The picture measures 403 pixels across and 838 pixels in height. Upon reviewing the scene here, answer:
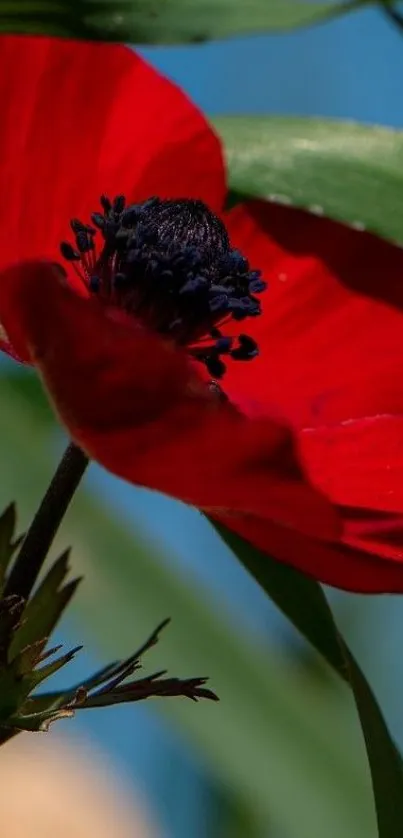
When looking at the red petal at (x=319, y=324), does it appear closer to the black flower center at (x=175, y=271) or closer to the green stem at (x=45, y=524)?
the black flower center at (x=175, y=271)

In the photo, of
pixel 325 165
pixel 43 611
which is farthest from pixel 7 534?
pixel 325 165

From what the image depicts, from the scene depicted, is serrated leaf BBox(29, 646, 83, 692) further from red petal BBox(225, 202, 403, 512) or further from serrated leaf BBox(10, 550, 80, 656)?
red petal BBox(225, 202, 403, 512)

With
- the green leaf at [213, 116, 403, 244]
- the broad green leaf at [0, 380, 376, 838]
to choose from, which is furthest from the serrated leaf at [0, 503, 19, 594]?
the broad green leaf at [0, 380, 376, 838]

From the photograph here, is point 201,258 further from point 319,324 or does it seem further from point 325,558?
point 325,558

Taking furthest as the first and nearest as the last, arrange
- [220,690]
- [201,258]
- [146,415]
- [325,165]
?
1. [220,690]
2. [201,258]
3. [325,165]
4. [146,415]

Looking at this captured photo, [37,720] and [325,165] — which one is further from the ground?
[325,165]

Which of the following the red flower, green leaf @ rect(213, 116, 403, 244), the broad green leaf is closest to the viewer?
green leaf @ rect(213, 116, 403, 244)

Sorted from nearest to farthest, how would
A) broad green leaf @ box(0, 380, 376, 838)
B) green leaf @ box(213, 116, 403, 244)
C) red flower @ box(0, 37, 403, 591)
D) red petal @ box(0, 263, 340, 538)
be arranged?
red petal @ box(0, 263, 340, 538) → green leaf @ box(213, 116, 403, 244) → red flower @ box(0, 37, 403, 591) → broad green leaf @ box(0, 380, 376, 838)

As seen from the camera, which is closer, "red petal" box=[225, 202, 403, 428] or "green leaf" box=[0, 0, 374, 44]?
"green leaf" box=[0, 0, 374, 44]
